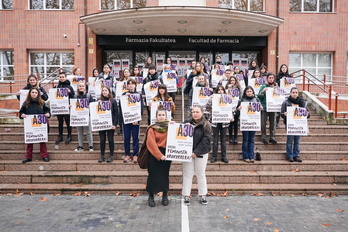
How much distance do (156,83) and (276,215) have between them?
547 centimetres

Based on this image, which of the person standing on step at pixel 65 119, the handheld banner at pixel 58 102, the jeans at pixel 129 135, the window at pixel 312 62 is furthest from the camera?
the window at pixel 312 62

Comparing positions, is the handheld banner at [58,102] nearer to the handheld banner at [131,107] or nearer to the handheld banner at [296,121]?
the handheld banner at [131,107]

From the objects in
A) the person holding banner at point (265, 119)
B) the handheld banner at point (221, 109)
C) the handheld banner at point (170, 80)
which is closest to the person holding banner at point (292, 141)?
the person holding banner at point (265, 119)

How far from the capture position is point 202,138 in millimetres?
5797

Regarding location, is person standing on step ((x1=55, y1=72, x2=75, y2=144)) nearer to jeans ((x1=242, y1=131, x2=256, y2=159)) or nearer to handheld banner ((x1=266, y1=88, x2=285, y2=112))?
jeans ((x1=242, y1=131, x2=256, y2=159))

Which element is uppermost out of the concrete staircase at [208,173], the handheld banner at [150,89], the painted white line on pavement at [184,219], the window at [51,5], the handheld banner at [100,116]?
the window at [51,5]

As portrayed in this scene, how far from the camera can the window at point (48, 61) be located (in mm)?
16078

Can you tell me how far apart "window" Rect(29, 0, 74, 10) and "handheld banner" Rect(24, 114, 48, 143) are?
411 inches

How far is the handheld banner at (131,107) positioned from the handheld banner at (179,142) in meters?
2.18

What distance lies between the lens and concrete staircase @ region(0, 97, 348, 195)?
22.1ft

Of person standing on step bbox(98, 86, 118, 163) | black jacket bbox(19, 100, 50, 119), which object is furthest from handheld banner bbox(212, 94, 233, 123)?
black jacket bbox(19, 100, 50, 119)

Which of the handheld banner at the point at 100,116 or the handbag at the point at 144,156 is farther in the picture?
the handheld banner at the point at 100,116

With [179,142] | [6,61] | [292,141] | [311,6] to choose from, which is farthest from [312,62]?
[6,61]

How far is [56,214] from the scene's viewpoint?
541cm
